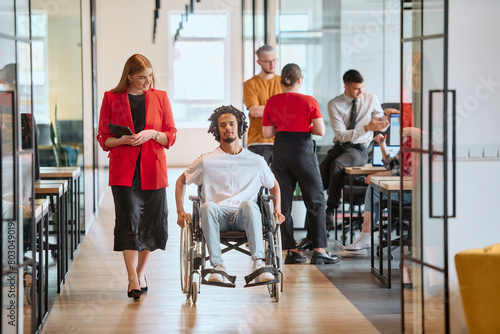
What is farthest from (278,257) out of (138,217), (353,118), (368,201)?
(353,118)

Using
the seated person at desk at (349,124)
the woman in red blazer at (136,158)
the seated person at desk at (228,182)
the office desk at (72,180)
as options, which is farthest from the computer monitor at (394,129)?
the office desk at (72,180)

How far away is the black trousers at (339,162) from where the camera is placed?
6102 mm

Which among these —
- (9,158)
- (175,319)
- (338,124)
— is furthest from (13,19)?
(338,124)

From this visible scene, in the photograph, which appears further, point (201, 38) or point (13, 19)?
point (201, 38)

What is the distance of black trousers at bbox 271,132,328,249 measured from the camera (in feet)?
17.5

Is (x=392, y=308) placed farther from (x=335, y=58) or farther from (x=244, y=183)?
(x=335, y=58)

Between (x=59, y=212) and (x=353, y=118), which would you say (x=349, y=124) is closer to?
(x=353, y=118)

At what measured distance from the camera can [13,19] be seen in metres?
3.07

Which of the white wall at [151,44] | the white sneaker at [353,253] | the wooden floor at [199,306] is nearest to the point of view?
the wooden floor at [199,306]

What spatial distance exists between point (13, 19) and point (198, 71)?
38.7 feet

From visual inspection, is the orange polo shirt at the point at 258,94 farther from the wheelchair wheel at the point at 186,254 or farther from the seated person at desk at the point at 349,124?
the wheelchair wheel at the point at 186,254

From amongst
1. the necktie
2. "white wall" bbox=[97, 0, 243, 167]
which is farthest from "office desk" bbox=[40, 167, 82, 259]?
"white wall" bbox=[97, 0, 243, 167]

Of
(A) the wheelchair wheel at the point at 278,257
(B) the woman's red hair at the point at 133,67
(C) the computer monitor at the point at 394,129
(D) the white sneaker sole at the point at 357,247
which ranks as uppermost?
(B) the woman's red hair at the point at 133,67

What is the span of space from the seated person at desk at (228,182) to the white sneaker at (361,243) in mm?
1537
